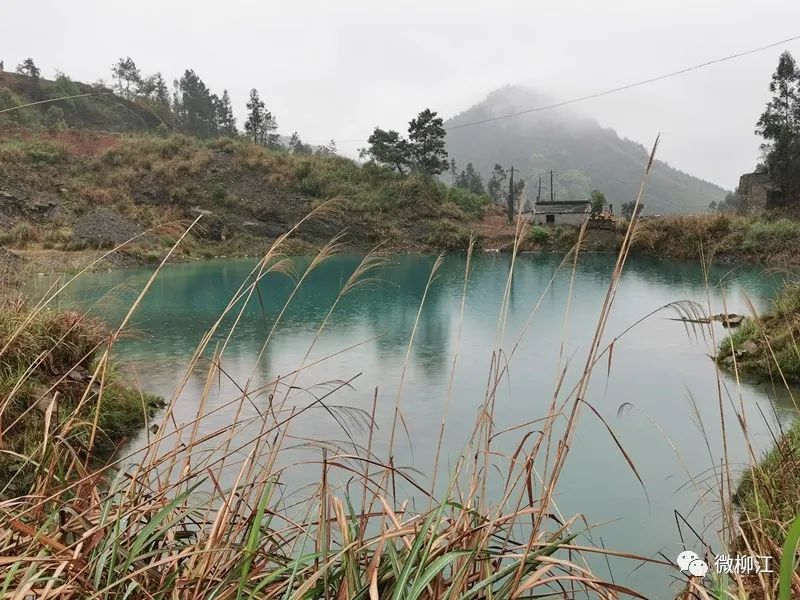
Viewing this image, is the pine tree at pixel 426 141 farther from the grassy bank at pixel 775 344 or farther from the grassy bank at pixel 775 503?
the grassy bank at pixel 775 503

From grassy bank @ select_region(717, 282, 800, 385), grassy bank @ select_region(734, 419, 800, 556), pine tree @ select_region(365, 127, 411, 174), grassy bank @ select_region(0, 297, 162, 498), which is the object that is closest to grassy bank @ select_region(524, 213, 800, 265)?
pine tree @ select_region(365, 127, 411, 174)

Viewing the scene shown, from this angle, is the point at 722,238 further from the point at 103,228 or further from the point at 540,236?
the point at 103,228

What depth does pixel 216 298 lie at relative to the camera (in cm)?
1112

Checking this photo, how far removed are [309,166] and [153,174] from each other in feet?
18.3

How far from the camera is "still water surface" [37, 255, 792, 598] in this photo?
326cm

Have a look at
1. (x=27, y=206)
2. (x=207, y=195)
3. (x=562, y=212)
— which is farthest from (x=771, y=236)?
(x=27, y=206)

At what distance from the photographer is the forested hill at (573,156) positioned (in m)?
114

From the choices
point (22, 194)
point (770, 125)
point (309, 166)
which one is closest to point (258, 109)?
point (309, 166)

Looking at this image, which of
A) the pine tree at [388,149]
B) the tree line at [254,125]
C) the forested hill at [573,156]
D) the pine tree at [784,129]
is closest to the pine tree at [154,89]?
the tree line at [254,125]

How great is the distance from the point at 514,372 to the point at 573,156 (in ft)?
520

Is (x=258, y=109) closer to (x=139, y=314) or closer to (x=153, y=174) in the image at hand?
(x=153, y=174)

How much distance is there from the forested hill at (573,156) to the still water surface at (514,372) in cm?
9222

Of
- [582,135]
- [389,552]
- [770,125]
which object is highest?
[582,135]

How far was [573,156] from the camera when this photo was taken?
154625mm
